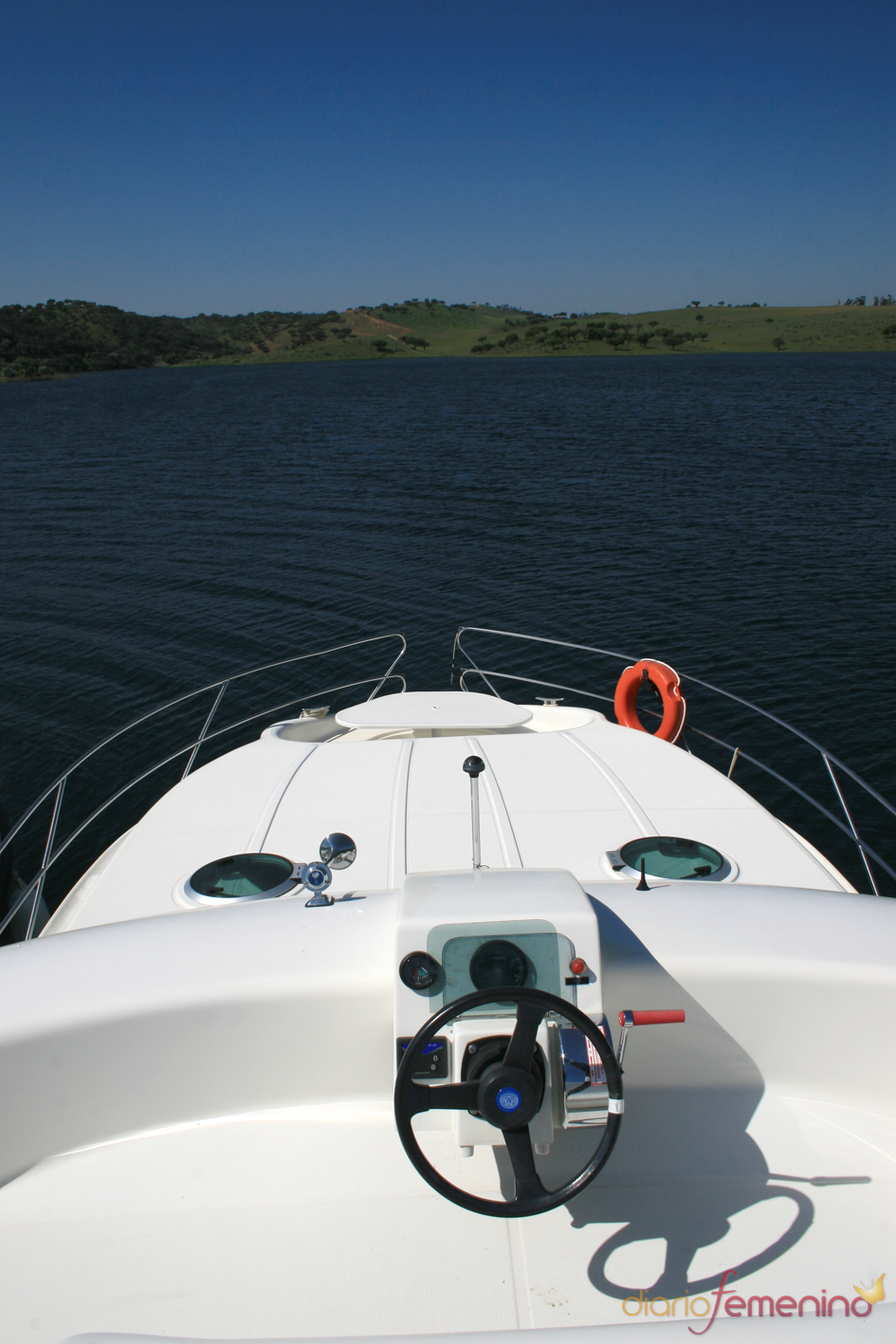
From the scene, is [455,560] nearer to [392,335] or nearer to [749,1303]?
[749,1303]

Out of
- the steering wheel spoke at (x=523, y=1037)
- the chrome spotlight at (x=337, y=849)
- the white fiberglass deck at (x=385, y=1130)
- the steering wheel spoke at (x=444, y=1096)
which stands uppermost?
the chrome spotlight at (x=337, y=849)

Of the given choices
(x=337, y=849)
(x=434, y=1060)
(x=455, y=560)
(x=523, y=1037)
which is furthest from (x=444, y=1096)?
(x=455, y=560)

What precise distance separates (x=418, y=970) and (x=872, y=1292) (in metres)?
1.82

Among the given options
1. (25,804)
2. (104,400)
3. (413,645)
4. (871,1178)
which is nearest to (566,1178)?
(871,1178)

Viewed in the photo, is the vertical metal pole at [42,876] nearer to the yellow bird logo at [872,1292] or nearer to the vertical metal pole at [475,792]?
the vertical metal pole at [475,792]

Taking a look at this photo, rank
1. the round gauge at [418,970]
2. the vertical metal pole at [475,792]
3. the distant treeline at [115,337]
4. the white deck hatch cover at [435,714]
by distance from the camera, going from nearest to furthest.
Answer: the round gauge at [418,970], the vertical metal pole at [475,792], the white deck hatch cover at [435,714], the distant treeline at [115,337]

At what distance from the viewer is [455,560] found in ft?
68.5

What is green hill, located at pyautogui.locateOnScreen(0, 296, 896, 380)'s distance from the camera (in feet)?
370

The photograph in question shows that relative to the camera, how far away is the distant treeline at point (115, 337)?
10788 cm

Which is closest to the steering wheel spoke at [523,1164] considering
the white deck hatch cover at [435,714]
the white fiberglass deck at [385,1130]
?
the white fiberglass deck at [385,1130]

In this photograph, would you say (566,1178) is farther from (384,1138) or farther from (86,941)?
(86,941)

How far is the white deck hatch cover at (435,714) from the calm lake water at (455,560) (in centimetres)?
527

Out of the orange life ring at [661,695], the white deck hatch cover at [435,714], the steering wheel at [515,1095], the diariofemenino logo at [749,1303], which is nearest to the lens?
the steering wheel at [515,1095]

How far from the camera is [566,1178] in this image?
3.10 metres
